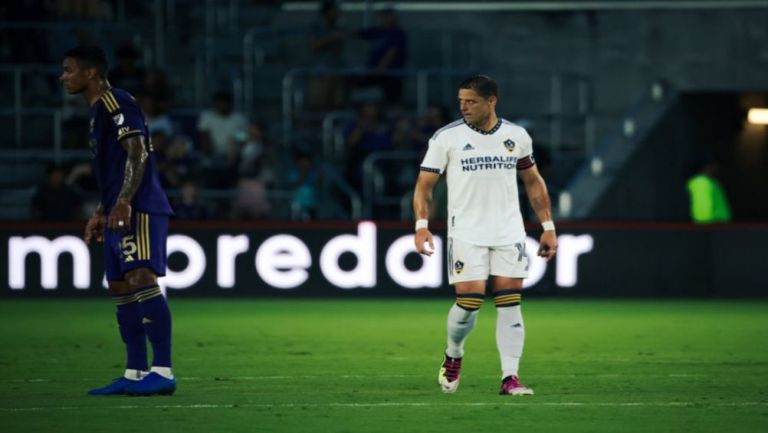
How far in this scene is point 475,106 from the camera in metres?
10.7

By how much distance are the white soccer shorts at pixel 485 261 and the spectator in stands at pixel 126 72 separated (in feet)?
44.5

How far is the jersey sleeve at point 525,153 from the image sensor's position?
10.9 meters

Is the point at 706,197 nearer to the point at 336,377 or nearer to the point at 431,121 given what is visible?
the point at 431,121

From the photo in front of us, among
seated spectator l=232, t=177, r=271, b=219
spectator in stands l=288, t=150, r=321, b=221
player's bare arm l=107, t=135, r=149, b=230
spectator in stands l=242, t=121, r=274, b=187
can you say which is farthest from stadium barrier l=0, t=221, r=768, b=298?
player's bare arm l=107, t=135, r=149, b=230

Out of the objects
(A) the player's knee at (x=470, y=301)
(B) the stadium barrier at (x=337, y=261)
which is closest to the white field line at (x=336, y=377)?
(A) the player's knee at (x=470, y=301)

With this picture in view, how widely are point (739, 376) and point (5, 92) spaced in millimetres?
15752

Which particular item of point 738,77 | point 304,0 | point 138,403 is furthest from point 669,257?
point 138,403

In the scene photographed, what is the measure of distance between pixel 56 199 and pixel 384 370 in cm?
1023

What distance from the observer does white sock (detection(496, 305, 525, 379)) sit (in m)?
10.7

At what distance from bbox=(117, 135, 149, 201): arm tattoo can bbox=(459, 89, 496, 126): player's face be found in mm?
1939

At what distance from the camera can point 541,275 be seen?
21219 mm

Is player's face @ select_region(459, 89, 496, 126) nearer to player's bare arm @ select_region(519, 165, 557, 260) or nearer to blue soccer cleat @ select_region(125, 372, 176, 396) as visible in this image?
player's bare arm @ select_region(519, 165, 557, 260)

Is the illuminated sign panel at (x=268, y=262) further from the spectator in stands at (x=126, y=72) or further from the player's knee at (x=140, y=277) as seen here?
the player's knee at (x=140, y=277)

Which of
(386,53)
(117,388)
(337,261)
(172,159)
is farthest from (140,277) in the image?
(386,53)
